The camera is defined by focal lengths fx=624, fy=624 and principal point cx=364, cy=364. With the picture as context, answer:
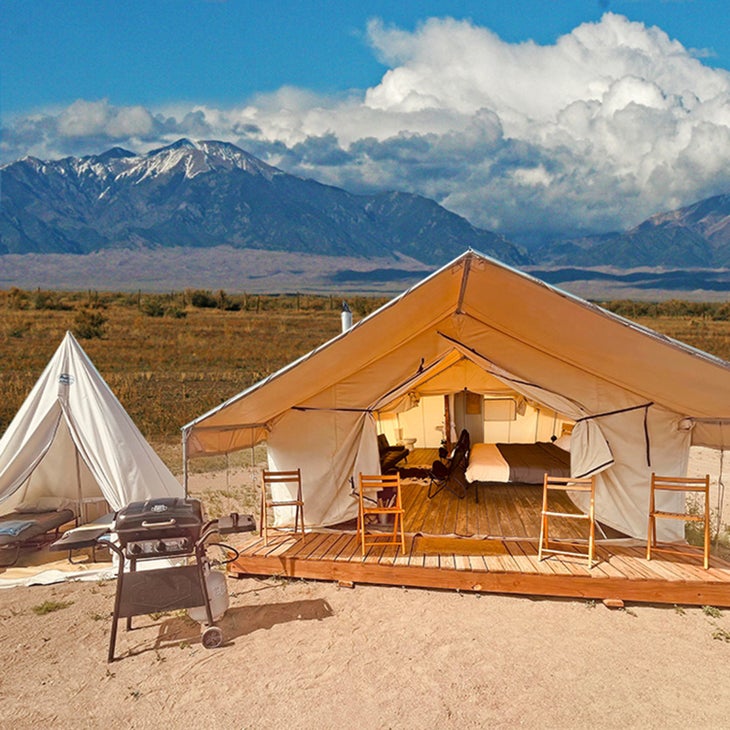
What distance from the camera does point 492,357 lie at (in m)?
6.75

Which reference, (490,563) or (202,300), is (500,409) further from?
(202,300)

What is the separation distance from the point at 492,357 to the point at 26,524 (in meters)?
5.23

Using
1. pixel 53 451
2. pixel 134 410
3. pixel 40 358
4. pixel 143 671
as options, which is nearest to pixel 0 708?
pixel 143 671

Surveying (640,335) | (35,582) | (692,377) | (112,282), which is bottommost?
(35,582)

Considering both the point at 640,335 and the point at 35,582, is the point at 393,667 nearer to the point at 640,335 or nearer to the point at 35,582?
the point at 640,335

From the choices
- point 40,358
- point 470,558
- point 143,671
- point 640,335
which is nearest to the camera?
point 143,671

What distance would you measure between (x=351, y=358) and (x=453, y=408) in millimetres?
4709

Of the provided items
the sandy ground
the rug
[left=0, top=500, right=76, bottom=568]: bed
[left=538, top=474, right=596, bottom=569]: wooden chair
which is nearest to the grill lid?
the sandy ground

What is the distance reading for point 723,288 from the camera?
158 m

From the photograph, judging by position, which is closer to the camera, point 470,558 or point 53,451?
point 470,558

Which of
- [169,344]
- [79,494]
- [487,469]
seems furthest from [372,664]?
[169,344]

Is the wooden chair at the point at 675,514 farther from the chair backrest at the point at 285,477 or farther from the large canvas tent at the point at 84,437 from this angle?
the large canvas tent at the point at 84,437

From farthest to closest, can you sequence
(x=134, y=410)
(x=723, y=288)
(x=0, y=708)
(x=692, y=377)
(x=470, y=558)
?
(x=723, y=288) → (x=134, y=410) → (x=470, y=558) → (x=692, y=377) → (x=0, y=708)

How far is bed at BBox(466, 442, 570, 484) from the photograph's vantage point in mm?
8000
